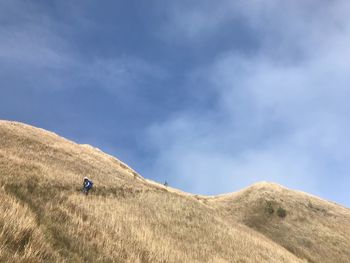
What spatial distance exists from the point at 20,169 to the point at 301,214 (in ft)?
155

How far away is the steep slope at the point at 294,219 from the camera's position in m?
48.3

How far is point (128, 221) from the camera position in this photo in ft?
75.6

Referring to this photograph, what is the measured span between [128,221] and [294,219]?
42.8 meters

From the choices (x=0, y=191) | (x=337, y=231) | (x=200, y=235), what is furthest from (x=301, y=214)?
(x=0, y=191)

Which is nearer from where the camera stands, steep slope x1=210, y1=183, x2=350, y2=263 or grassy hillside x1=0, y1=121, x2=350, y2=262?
grassy hillside x1=0, y1=121, x2=350, y2=262

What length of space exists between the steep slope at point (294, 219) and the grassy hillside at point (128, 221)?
0.15 m

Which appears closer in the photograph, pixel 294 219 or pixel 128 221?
pixel 128 221

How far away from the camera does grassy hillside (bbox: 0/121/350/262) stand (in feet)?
36.1

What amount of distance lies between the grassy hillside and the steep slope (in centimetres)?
15

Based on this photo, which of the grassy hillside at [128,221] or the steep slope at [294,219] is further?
the steep slope at [294,219]

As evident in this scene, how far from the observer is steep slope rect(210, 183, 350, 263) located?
48.3 meters

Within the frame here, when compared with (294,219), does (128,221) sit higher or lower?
lower

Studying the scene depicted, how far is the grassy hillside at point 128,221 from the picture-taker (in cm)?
1100

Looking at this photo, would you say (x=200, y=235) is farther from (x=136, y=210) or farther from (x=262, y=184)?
(x=262, y=184)
